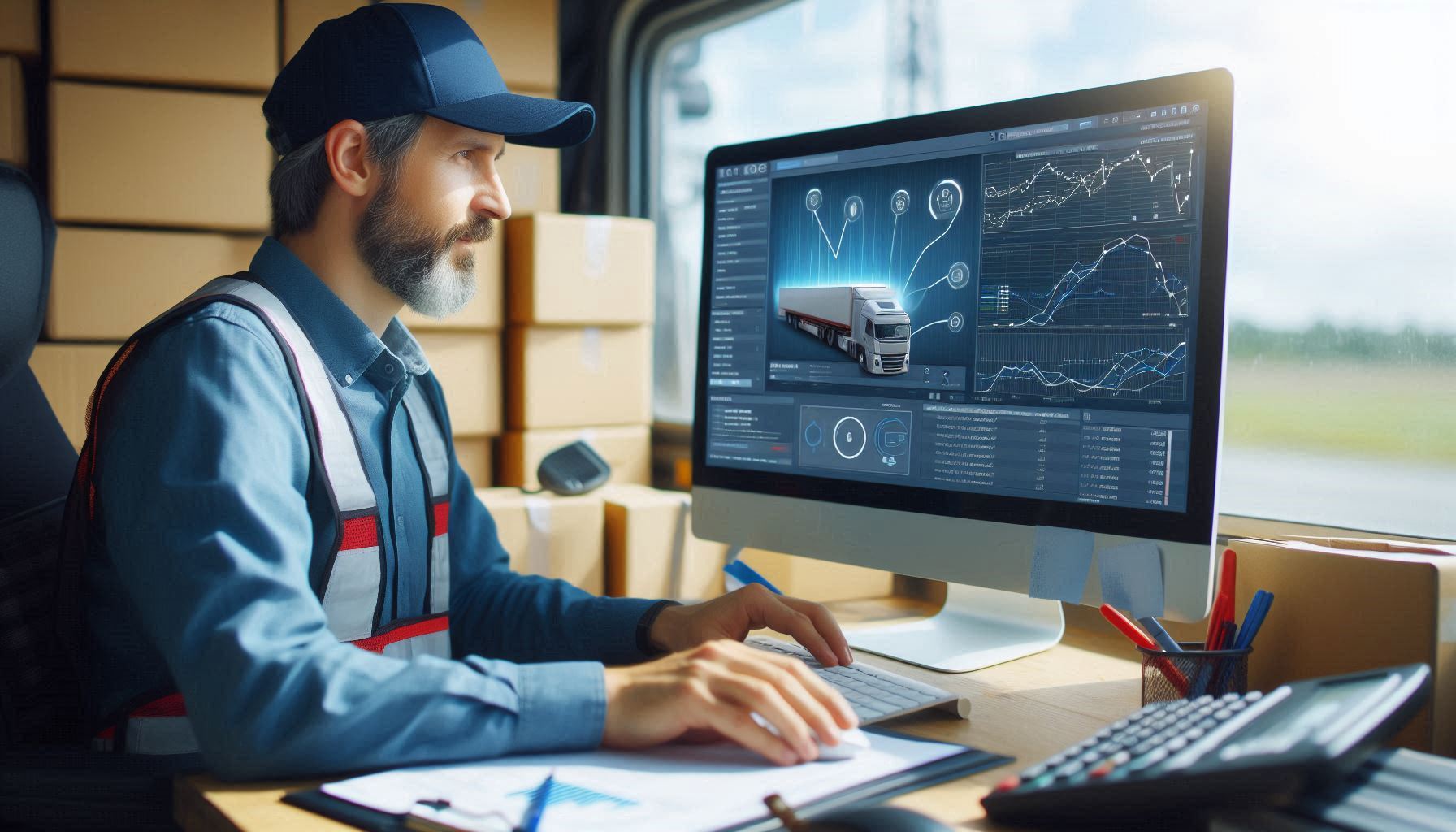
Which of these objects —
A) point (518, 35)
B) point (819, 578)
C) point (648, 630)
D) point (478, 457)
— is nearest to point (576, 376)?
point (478, 457)

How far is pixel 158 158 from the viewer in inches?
84.2

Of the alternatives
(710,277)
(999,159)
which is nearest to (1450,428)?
(999,159)

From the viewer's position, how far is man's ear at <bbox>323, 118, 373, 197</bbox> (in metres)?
1.10

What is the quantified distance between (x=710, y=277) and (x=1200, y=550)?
25.4 inches

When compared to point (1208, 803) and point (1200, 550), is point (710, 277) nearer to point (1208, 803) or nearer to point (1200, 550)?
point (1200, 550)

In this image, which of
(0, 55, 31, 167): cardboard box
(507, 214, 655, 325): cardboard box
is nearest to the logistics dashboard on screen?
(507, 214, 655, 325): cardboard box

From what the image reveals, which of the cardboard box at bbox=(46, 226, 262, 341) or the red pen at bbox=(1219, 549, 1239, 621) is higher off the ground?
the cardboard box at bbox=(46, 226, 262, 341)

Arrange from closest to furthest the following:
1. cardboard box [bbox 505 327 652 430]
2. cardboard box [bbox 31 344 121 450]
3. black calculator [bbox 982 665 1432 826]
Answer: black calculator [bbox 982 665 1432 826]
cardboard box [bbox 31 344 121 450]
cardboard box [bbox 505 327 652 430]

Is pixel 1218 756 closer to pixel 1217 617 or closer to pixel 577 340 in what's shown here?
pixel 1217 617

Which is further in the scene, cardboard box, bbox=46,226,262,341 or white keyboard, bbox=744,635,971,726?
cardboard box, bbox=46,226,262,341

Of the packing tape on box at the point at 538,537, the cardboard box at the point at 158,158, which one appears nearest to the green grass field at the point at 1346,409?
the packing tape on box at the point at 538,537

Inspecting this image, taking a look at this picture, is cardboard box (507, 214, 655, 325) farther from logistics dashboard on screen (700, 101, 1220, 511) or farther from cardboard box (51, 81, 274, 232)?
logistics dashboard on screen (700, 101, 1220, 511)

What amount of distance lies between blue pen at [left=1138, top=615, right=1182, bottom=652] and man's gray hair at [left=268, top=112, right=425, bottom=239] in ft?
2.66

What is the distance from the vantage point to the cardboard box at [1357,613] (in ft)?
2.77
